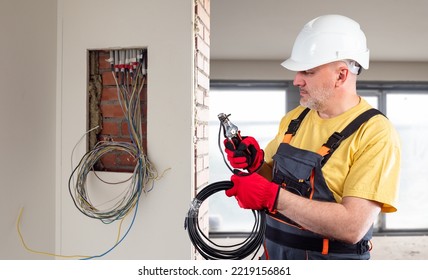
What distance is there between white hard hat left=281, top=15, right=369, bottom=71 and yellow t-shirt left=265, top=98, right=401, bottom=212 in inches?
7.9

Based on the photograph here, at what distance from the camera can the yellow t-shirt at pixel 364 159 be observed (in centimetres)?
128

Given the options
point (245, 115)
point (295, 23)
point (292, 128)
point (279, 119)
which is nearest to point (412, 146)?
point (279, 119)

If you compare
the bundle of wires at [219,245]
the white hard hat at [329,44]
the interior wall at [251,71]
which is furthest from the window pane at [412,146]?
the bundle of wires at [219,245]

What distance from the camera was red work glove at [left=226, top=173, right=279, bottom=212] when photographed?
4.42 ft

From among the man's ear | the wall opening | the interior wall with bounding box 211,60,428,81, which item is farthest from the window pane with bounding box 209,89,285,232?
the man's ear

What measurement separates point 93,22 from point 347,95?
4.45 ft

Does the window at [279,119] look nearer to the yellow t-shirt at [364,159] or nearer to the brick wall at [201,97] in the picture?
the brick wall at [201,97]

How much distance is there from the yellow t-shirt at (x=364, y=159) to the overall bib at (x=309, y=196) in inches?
1.0

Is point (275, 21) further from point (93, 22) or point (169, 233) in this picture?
point (169, 233)

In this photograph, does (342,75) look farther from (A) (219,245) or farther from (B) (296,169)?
(A) (219,245)

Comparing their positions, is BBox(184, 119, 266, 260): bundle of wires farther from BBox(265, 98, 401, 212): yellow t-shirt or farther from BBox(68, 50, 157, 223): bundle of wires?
BBox(68, 50, 157, 223): bundle of wires

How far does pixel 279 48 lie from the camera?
4914 millimetres

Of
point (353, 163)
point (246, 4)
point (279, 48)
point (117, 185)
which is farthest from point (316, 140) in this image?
point (279, 48)

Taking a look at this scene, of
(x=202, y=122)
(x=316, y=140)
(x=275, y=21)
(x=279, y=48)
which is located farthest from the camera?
(x=279, y=48)
